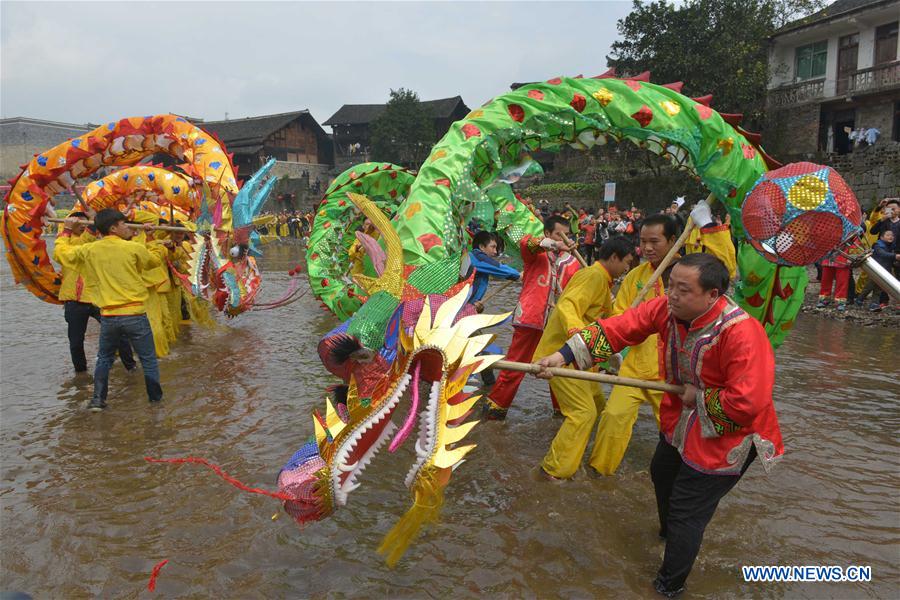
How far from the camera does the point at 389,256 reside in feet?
10.1

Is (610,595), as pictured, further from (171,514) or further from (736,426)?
(171,514)

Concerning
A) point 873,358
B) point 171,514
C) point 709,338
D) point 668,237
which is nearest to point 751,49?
point 873,358

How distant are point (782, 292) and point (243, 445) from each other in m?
4.05

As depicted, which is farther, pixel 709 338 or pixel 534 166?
pixel 534 166

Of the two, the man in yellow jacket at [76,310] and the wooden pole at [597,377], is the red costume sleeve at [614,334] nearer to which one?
the wooden pole at [597,377]

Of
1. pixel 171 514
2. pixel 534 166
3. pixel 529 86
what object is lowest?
pixel 171 514

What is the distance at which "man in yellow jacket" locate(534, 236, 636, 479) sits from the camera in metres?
3.63

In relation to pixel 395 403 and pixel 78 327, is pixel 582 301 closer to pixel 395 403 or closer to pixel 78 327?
pixel 395 403

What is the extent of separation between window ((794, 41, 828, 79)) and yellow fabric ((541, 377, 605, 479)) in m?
22.0

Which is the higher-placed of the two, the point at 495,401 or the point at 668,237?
the point at 668,237

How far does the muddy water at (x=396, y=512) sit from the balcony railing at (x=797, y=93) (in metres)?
17.9

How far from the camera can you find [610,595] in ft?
8.68

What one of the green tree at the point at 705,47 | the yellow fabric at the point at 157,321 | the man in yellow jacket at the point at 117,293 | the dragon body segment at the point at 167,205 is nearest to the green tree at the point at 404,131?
the green tree at the point at 705,47

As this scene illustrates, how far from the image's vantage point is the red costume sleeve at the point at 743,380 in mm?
2332
